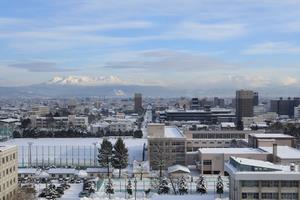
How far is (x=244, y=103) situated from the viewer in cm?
5506

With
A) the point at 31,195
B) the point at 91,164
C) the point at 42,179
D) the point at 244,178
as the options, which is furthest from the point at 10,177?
the point at 91,164

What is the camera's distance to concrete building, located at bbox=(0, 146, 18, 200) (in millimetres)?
13695

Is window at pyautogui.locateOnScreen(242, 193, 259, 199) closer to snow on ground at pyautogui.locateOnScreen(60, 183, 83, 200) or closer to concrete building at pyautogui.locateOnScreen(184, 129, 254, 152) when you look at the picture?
snow on ground at pyautogui.locateOnScreen(60, 183, 83, 200)

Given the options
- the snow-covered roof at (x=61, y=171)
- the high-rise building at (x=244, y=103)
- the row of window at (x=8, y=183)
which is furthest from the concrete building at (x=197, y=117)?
the row of window at (x=8, y=183)

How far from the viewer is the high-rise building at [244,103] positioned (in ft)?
178

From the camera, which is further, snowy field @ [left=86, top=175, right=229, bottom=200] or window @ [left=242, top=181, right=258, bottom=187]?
snowy field @ [left=86, top=175, right=229, bottom=200]

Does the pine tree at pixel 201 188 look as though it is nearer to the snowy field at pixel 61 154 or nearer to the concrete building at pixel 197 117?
the snowy field at pixel 61 154

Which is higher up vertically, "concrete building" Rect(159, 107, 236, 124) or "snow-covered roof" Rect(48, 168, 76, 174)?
"concrete building" Rect(159, 107, 236, 124)

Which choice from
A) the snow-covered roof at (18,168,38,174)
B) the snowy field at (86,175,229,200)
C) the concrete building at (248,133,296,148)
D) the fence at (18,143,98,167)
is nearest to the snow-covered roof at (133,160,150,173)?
the snowy field at (86,175,229,200)

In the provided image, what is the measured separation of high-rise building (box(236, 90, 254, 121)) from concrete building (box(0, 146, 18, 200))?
40636 millimetres

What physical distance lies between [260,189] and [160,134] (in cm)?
1175

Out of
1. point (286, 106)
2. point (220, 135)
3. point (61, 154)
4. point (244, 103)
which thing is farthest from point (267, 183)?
point (286, 106)

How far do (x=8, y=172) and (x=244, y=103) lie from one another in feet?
142

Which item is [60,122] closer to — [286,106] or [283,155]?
[283,155]
